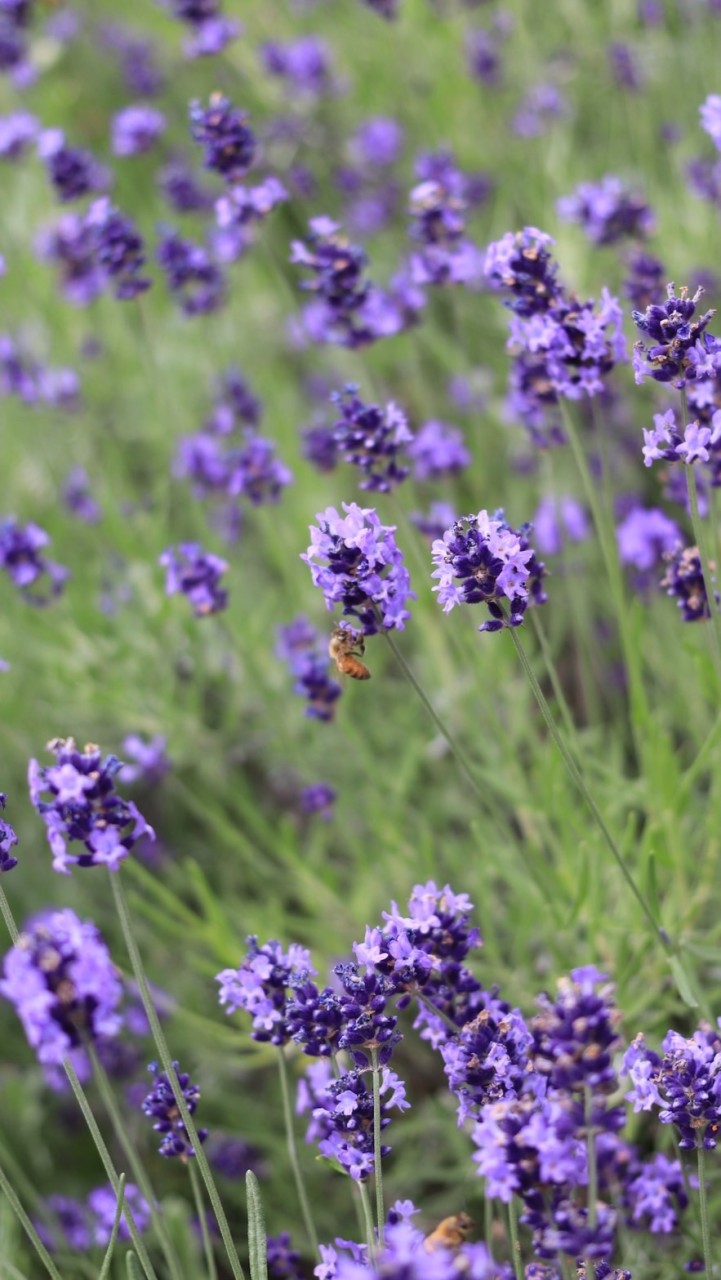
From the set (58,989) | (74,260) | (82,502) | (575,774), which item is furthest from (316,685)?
(74,260)

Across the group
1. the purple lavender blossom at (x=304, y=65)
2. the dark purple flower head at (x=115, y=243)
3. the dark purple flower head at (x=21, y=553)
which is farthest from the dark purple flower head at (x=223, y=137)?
the purple lavender blossom at (x=304, y=65)

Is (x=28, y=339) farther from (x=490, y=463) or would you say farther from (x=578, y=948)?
(x=578, y=948)

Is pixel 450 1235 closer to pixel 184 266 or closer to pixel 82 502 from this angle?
pixel 184 266

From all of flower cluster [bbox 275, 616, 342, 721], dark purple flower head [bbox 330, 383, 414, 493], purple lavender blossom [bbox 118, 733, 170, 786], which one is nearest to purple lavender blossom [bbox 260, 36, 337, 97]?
purple lavender blossom [bbox 118, 733, 170, 786]

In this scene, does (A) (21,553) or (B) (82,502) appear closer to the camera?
(A) (21,553)

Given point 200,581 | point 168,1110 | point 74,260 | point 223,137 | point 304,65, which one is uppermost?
point 304,65

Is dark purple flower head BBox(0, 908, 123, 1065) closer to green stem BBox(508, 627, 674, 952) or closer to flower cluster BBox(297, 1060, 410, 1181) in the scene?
flower cluster BBox(297, 1060, 410, 1181)

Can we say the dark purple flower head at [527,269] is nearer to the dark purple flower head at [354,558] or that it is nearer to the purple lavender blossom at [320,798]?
the dark purple flower head at [354,558]
